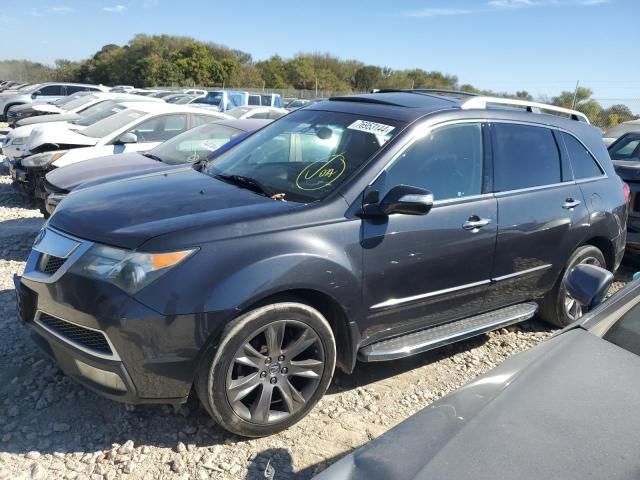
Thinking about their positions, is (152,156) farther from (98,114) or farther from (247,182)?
(247,182)

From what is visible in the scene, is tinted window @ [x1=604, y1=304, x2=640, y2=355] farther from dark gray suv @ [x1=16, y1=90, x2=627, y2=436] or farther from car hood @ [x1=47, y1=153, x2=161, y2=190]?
car hood @ [x1=47, y1=153, x2=161, y2=190]

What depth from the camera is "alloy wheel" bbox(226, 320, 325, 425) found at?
2.72 meters

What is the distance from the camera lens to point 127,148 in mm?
7680

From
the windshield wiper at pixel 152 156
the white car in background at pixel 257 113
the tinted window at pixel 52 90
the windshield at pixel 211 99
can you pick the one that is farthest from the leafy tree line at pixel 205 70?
the windshield wiper at pixel 152 156

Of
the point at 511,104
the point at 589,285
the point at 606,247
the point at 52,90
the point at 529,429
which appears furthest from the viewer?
the point at 52,90

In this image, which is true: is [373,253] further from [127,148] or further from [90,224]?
[127,148]

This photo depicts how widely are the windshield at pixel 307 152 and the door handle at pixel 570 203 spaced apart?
1599mm

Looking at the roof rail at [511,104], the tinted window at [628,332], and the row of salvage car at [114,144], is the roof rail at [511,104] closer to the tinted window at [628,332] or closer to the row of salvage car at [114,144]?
the tinted window at [628,332]

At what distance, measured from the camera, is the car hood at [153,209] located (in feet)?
8.71

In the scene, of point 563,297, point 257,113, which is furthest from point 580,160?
point 257,113

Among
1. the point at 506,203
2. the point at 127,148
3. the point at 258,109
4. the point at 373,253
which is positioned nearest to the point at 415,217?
the point at 373,253

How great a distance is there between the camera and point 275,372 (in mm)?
2828

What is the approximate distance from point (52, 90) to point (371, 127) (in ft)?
77.5

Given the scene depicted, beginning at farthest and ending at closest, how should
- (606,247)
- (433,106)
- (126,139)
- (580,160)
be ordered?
(126,139)
(606,247)
(580,160)
(433,106)
